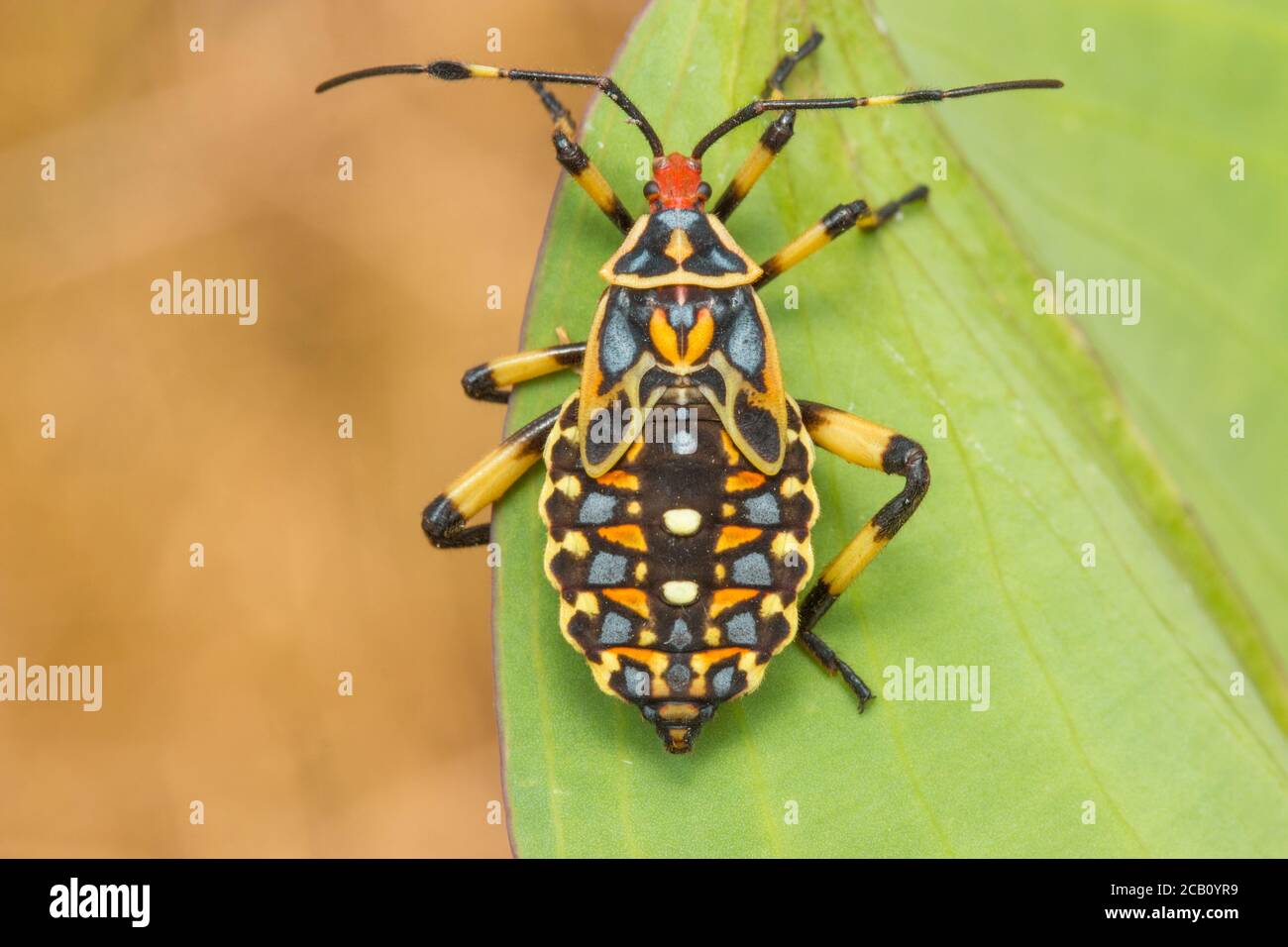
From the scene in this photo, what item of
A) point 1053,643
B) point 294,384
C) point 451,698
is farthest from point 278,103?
point 1053,643

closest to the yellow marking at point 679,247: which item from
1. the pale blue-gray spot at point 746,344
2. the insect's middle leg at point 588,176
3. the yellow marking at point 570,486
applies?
the insect's middle leg at point 588,176

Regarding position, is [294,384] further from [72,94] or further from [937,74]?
[937,74]

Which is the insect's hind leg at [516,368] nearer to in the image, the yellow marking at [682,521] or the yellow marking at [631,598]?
the yellow marking at [682,521]

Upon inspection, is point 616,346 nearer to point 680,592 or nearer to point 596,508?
point 596,508

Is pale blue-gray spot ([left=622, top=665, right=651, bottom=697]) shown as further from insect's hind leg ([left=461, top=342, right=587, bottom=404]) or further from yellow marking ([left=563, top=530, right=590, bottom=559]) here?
insect's hind leg ([left=461, top=342, right=587, bottom=404])

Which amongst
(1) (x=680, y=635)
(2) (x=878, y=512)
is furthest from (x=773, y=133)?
(1) (x=680, y=635)
